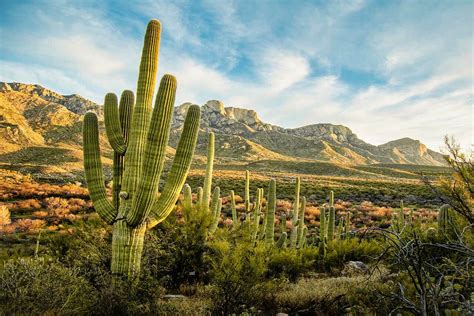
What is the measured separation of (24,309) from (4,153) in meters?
78.5

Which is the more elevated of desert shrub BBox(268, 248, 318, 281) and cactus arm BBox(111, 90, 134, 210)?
cactus arm BBox(111, 90, 134, 210)

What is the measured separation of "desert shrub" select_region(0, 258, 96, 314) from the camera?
419cm

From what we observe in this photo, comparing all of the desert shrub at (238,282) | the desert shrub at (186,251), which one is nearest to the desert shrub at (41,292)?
the desert shrub at (238,282)

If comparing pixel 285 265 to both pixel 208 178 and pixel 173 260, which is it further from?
pixel 208 178

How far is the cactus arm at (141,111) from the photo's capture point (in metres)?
6.00

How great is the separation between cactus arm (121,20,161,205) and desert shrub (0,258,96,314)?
1.54 m

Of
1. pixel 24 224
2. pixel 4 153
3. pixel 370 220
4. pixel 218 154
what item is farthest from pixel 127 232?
pixel 218 154

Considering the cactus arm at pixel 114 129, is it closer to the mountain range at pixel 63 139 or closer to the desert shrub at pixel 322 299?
the desert shrub at pixel 322 299

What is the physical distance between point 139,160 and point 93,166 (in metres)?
1.24

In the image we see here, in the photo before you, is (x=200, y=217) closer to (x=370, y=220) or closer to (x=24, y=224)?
(x=24, y=224)

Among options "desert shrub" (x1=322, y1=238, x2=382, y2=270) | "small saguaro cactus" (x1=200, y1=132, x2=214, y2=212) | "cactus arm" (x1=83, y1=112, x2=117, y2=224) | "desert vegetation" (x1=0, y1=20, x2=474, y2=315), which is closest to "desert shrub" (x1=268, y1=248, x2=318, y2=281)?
"desert vegetation" (x1=0, y1=20, x2=474, y2=315)

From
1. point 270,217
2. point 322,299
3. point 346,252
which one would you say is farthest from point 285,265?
point 346,252

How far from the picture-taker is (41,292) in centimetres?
438

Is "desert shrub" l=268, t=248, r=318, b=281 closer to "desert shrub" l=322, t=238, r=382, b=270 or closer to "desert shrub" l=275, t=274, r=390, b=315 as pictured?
"desert shrub" l=275, t=274, r=390, b=315
